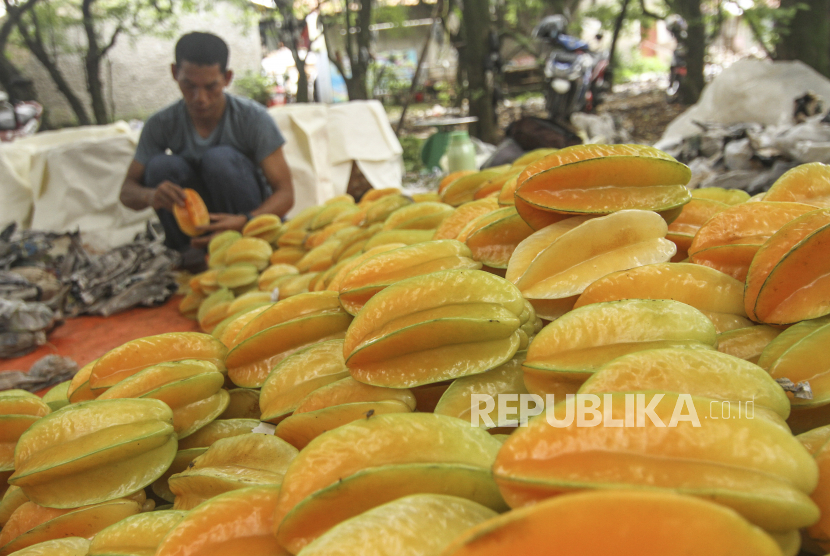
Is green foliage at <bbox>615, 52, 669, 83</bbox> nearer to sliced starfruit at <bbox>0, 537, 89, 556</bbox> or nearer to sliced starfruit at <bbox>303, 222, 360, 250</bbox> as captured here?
sliced starfruit at <bbox>303, 222, 360, 250</bbox>

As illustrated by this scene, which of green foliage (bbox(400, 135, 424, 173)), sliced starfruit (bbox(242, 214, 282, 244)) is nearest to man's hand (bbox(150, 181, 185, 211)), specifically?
sliced starfruit (bbox(242, 214, 282, 244))

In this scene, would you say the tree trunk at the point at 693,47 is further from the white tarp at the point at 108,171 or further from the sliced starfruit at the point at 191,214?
the sliced starfruit at the point at 191,214

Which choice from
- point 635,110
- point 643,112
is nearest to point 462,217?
point 643,112

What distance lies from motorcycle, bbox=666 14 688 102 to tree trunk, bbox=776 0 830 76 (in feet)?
6.79

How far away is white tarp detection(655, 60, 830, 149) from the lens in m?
4.55

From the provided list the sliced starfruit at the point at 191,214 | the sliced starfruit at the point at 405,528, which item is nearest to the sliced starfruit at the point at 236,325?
the sliced starfruit at the point at 405,528

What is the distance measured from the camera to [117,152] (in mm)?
4895

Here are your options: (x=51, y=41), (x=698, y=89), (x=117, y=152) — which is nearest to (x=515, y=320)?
(x=117, y=152)

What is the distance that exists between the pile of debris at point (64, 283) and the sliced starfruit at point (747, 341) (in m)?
3.11

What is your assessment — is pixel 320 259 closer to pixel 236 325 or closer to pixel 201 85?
pixel 236 325

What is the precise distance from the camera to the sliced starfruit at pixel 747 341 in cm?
79

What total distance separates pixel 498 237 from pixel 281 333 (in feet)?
1.57

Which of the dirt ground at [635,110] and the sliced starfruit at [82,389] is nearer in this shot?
the sliced starfruit at [82,389]

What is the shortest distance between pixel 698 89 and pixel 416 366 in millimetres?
8256
